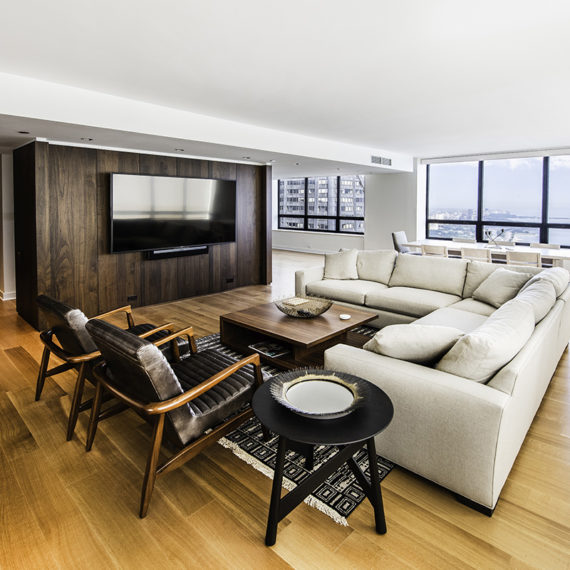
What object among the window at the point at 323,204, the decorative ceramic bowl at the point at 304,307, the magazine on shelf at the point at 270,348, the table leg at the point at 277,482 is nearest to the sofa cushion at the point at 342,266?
the decorative ceramic bowl at the point at 304,307

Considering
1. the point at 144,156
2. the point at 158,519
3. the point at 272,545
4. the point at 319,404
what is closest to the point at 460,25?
the point at 319,404

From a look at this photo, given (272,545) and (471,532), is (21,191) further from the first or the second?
(471,532)

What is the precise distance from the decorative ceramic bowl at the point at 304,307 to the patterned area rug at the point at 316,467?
1.18 m

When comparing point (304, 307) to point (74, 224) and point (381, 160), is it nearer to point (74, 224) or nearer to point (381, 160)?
point (74, 224)

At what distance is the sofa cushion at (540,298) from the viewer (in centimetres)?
261

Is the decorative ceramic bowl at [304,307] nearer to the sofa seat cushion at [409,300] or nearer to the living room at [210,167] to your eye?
the sofa seat cushion at [409,300]

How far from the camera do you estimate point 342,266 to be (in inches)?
208

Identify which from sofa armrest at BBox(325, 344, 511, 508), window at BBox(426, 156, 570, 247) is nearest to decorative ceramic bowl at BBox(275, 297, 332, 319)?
sofa armrest at BBox(325, 344, 511, 508)

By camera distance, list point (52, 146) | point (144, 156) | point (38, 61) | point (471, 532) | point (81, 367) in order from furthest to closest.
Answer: point (144, 156), point (52, 146), point (38, 61), point (81, 367), point (471, 532)

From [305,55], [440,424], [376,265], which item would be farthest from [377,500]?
[376,265]

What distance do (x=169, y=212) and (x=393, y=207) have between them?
17.2 feet

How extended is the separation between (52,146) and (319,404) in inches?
180

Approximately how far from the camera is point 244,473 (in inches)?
84.8

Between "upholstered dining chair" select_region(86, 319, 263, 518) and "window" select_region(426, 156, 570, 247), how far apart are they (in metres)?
5.94
